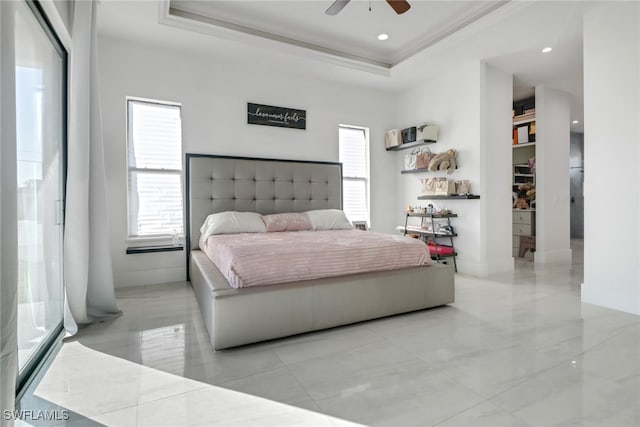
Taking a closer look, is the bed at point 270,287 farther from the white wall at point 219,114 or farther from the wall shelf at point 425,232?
the wall shelf at point 425,232

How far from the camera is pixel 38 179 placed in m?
1.99

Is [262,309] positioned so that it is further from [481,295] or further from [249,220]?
[481,295]

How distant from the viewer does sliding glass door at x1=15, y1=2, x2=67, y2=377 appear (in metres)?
1.75

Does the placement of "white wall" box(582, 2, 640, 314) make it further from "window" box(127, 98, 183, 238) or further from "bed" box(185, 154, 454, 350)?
"window" box(127, 98, 183, 238)

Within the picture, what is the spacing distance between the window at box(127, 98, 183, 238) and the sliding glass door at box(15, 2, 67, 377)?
1023 millimetres

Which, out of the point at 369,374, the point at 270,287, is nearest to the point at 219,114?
the point at 270,287

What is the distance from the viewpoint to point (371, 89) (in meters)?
4.92

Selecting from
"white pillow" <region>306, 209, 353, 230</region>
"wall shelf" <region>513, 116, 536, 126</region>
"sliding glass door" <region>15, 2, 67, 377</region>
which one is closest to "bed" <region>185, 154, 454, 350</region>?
"white pillow" <region>306, 209, 353, 230</region>

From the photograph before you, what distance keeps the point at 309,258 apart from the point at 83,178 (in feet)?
5.73

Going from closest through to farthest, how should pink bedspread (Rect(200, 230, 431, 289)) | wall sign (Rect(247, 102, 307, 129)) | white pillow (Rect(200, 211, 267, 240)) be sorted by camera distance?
pink bedspread (Rect(200, 230, 431, 289)), white pillow (Rect(200, 211, 267, 240)), wall sign (Rect(247, 102, 307, 129))

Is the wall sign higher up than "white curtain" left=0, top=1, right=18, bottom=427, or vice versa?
the wall sign

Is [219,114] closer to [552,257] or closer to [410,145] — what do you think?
[410,145]

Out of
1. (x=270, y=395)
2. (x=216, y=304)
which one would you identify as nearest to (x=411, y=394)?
(x=270, y=395)

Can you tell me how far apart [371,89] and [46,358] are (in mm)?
4751
